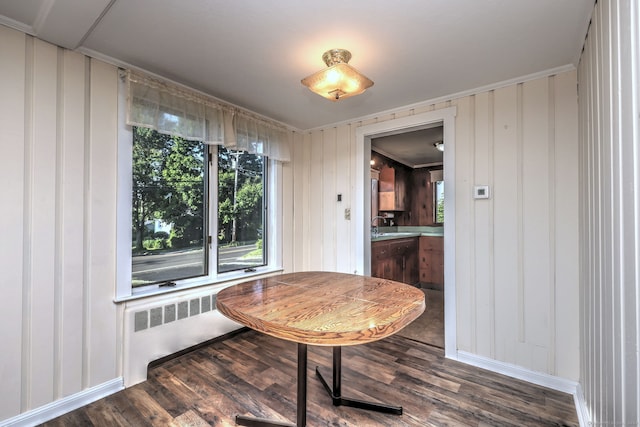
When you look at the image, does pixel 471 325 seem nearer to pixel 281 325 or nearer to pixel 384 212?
pixel 281 325

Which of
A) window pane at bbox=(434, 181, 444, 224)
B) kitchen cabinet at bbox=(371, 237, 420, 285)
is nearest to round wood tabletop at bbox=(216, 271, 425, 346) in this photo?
kitchen cabinet at bbox=(371, 237, 420, 285)

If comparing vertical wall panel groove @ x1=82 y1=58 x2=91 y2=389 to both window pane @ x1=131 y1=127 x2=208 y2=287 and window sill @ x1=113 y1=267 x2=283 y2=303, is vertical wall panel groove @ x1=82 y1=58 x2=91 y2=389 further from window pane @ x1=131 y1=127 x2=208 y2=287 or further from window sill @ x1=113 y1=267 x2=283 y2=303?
window pane @ x1=131 y1=127 x2=208 y2=287

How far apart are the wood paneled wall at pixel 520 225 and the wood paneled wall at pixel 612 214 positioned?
0.36m

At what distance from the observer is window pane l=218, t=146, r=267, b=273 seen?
278cm

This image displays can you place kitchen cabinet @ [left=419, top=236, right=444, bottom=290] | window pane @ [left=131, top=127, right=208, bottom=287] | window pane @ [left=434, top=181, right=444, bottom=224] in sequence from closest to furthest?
window pane @ [left=131, top=127, right=208, bottom=287], kitchen cabinet @ [left=419, top=236, right=444, bottom=290], window pane @ [left=434, top=181, right=444, bottom=224]

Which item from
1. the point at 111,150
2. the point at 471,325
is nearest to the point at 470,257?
the point at 471,325

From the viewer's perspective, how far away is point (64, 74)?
5.78 ft

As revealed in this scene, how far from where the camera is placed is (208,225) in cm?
263

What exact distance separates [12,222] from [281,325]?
1.74 meters

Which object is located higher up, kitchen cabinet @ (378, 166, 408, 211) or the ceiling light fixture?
the ceiling light fixture

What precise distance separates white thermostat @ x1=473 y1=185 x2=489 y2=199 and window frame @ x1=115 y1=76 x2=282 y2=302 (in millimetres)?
2030

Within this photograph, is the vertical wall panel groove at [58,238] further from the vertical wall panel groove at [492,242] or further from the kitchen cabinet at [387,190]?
the kitchen cabinet at [387,190]

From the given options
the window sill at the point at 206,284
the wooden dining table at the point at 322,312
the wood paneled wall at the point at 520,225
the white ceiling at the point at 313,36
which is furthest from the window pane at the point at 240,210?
the wood paneled wall at the point at 520,225

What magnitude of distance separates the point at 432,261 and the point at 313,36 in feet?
13.4
